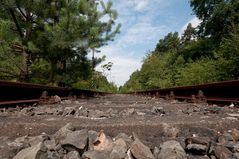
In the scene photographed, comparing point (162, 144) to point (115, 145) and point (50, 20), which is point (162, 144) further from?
point (50, 20)

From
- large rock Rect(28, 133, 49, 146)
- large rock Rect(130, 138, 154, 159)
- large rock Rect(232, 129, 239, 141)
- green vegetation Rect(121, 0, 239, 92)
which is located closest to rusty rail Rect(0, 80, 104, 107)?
large rock Rect(28, 133, 49, 146)

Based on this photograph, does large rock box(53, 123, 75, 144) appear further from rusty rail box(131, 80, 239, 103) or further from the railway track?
rusty rail box(131, 80, 239, 103)

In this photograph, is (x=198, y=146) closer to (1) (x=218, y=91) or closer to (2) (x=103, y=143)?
(2) (x=103, y=143)

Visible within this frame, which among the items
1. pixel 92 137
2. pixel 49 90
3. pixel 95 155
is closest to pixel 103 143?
pixel 92 137

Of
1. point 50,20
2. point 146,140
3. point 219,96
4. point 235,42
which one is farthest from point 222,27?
point 146,140

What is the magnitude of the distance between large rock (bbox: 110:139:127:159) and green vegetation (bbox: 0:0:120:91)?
8.07 meters

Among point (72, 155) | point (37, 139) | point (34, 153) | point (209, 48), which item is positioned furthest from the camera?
point (209, 48)

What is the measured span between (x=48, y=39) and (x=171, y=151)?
Result: 8690 millimetres

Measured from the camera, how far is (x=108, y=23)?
13.1m

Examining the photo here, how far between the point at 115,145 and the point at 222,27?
32209 millimetres

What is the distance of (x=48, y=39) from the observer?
988 centimetres

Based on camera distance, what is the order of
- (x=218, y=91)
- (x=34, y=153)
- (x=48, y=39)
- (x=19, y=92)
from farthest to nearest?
(x=48, y=39) < (x=218, y=91) < (x=19, y=92) < (x=34, y=153)

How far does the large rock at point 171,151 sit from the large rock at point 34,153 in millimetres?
780

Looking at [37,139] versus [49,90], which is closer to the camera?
[37,139]
